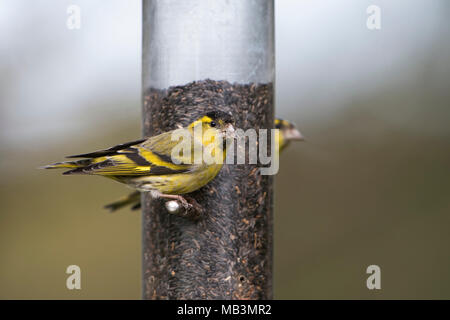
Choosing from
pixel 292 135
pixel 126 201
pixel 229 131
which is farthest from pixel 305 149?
pixel 229 131

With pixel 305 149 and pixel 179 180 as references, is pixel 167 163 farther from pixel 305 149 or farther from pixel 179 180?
pixel 305 149

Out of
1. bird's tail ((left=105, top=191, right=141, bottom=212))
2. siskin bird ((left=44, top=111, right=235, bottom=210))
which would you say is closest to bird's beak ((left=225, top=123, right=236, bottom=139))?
siskin bird ((left=44, top=111, right=235, bottom=210))

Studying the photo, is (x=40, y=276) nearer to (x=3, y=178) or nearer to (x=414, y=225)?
(x=3, y=178)

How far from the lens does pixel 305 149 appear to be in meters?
10.4

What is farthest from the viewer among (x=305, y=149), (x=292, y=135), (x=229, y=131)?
(x=305, y=149)

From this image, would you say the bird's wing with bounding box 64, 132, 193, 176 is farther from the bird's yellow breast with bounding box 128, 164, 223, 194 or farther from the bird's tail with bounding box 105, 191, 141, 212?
the bird's tail with bounding box 105, 191, 141, 212

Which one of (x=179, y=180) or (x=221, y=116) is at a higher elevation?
(x=221, y=116)

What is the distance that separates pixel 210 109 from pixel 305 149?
17.9ft

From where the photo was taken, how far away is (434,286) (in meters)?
9.78

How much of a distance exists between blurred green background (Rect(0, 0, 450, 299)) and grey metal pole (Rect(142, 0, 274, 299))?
13.4 feet

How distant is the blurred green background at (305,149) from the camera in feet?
31.3

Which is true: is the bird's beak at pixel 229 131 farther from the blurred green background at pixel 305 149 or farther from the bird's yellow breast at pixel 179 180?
the blurred green background at pixel 305 149

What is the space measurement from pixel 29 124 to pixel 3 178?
1092 millimetres

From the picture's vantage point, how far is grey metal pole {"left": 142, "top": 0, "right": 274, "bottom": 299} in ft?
16.9
